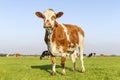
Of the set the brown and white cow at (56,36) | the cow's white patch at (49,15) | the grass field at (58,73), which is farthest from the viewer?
the brown and white cow at (56,36)

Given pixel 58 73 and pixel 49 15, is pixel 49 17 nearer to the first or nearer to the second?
pixel 49 15

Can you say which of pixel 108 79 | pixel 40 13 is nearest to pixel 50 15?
pixel 40 13

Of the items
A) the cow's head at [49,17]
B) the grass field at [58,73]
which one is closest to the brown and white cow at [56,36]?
the cow's head at [49,17]

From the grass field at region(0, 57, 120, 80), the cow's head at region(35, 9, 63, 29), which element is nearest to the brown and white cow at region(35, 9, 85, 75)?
the cow's head at region(35, 9, 63, 29)

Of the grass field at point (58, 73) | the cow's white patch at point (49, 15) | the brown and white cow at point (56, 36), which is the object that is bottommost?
the grass field at point (58, 73)

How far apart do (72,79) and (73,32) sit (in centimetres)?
400

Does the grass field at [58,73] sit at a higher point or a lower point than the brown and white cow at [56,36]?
lower

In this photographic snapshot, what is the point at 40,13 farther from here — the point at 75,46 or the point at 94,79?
the point at 94,79

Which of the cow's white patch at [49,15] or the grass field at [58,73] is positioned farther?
the cow's white patch at [49,15]

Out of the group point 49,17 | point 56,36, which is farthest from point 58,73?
point 49,17

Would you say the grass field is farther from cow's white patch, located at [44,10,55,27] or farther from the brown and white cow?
cow's white patch, located at [44,10,55,27]

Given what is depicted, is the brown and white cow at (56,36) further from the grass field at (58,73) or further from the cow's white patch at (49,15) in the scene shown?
the grass field at (58,73)

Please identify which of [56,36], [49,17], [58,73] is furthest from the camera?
[58,73]

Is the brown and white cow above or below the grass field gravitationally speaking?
above
